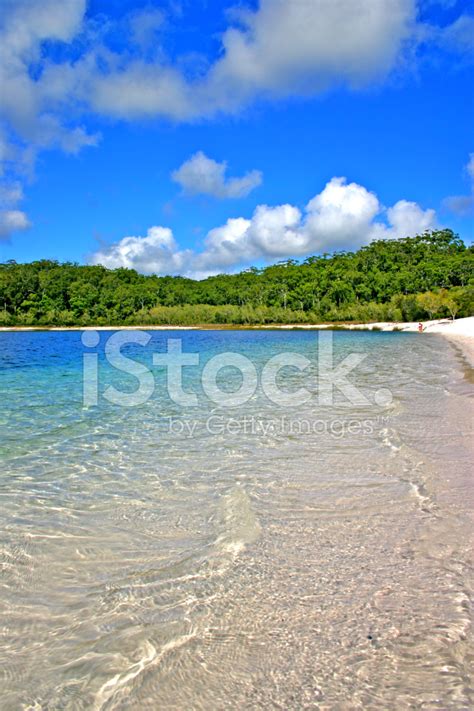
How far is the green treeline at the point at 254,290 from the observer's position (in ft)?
384

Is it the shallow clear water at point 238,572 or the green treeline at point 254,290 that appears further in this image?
the green treeline at point 254,290

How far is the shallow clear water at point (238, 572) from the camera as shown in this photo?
2752 millimetres

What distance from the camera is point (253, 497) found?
230 inches

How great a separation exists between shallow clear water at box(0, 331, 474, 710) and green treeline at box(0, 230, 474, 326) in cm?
9972

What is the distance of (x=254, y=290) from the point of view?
140750 millimetres

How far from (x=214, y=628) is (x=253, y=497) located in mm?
2641

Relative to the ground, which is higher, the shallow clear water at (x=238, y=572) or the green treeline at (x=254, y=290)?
the green treeline at (x=254, y=290)

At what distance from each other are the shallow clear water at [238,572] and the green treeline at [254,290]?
327 feet

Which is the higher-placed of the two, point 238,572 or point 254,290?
point 254,290

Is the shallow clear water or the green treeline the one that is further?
the green treeline

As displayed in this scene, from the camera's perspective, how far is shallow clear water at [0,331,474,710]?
2.75 meters

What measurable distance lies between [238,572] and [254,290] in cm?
13847

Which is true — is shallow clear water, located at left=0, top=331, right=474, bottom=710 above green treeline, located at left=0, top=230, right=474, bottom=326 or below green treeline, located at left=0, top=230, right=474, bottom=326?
below

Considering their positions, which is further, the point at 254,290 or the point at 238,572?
the point at 254,290
